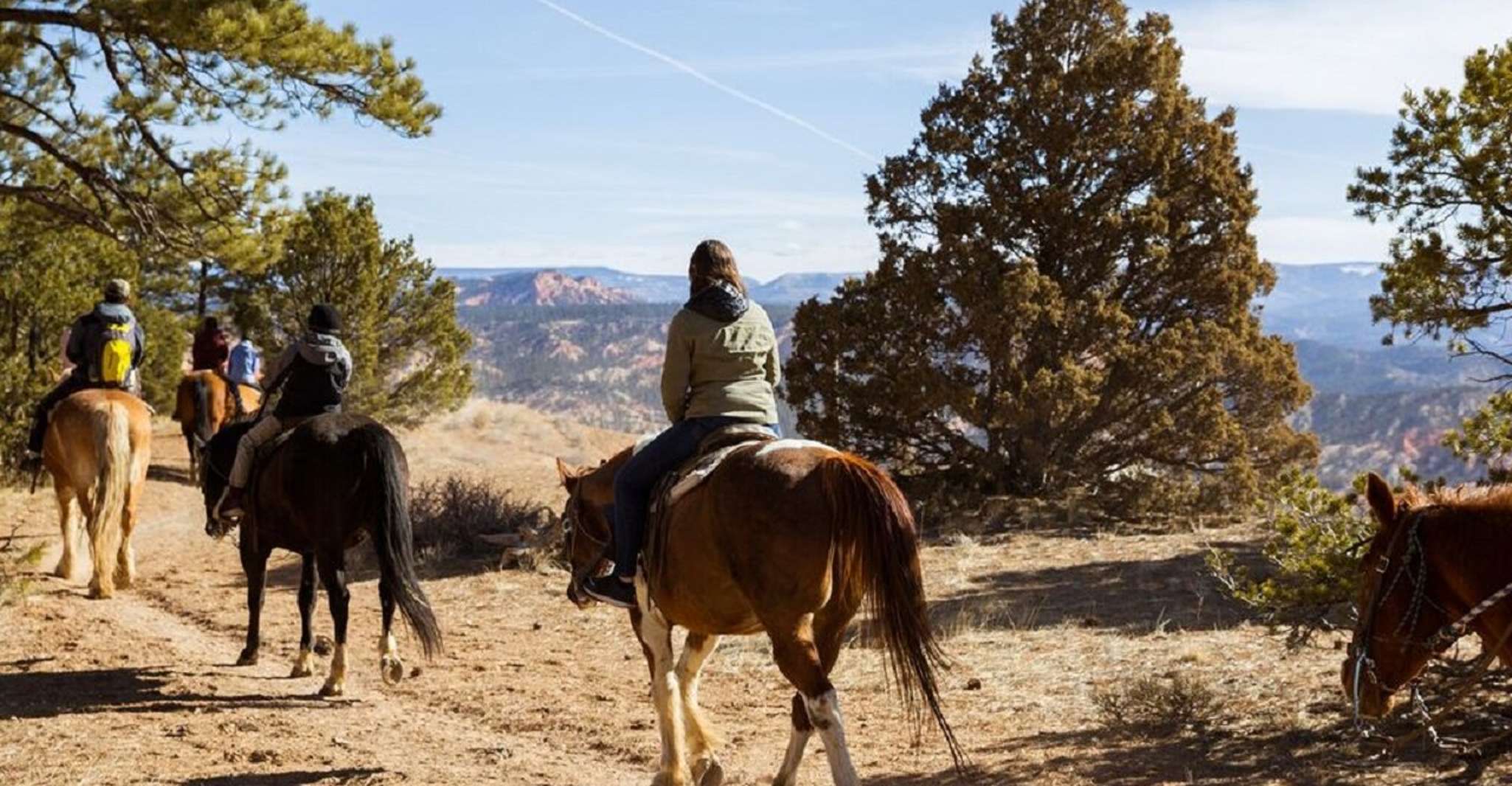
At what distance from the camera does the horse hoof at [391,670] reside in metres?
8.53

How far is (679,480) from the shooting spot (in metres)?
6.18

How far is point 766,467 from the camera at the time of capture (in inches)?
223

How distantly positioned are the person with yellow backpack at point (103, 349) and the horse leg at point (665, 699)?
8.08 m

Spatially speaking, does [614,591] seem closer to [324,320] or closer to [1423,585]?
[1423,585]

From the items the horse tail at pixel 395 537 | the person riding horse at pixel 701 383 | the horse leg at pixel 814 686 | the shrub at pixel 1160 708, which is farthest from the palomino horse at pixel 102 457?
the shrub at pixel 1160 708

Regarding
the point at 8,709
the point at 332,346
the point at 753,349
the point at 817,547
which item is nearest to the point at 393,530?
the point at 332,346

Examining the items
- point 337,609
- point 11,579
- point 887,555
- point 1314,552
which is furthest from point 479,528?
point 887,555

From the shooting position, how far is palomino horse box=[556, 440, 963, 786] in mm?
5469

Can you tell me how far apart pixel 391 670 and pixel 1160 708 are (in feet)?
15.5

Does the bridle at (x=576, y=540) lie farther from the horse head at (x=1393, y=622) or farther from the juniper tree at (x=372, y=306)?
the juniper tree at (x=372, y=306)

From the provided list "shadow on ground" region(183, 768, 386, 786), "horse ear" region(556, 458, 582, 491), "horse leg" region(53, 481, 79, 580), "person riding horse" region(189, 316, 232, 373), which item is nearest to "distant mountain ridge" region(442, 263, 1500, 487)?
"person riding horse" region(189, 316, 232, 373)

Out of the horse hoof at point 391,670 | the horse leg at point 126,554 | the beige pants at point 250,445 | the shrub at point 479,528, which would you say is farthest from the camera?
the shrub at point 479,528

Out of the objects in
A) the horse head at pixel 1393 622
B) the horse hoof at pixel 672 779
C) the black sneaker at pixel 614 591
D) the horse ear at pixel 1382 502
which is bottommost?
the horse hoof at pixel 672 779

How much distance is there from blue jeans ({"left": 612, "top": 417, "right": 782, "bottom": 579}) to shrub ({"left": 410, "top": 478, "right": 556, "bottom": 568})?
8.25 m
